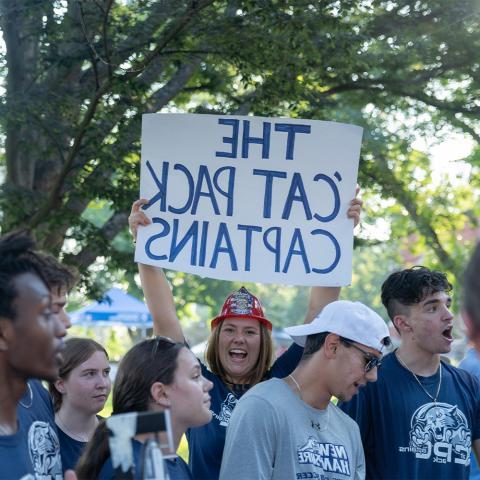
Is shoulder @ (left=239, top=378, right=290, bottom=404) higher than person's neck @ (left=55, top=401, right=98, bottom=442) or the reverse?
higher

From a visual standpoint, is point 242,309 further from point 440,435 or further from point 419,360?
point 440,435

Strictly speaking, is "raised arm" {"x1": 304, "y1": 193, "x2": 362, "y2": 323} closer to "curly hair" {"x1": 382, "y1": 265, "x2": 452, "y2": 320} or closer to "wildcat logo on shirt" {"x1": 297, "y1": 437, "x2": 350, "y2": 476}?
"curly hair" {"x1": 382, "y1": 265, "x2": 452, "y2": 320}

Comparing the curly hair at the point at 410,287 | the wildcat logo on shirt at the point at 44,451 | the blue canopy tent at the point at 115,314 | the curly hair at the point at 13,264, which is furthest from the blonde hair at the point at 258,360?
the blue canopy tent at the point at 115,314

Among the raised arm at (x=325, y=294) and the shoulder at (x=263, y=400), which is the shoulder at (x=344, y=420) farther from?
the raised arm at (x=325, y=294)

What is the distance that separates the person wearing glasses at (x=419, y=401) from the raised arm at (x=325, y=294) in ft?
1.10

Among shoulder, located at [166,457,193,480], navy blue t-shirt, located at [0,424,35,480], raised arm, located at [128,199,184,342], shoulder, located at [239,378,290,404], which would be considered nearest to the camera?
navy blue t-shirt, located at [0,424,35,480]

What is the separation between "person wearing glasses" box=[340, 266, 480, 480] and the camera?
14.9 ft

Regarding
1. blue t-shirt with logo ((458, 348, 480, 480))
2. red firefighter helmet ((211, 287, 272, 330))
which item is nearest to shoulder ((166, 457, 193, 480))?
red firefighter helmet ((211, 287, 272, 330))

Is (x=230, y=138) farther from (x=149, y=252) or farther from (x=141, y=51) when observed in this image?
(x=141, y=51)

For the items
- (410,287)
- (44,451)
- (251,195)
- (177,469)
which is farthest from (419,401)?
(44,451)

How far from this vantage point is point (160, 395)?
3529 mm

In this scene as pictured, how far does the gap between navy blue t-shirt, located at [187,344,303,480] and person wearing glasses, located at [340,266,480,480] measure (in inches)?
13.9

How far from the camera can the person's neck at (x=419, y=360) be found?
4.79 m

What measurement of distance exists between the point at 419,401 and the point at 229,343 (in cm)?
93
